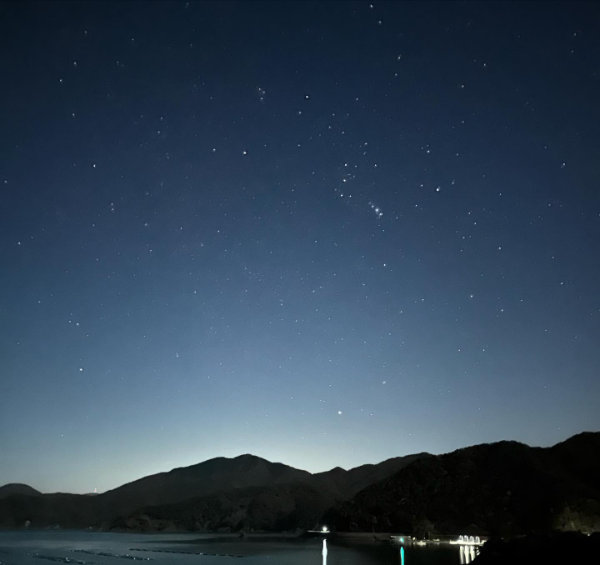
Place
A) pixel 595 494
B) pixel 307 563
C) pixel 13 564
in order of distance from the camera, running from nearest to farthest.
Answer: pixel 13 564 < pixel 307 563 < pixel 595 494

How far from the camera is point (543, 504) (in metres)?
183

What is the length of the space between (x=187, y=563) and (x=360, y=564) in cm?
2754

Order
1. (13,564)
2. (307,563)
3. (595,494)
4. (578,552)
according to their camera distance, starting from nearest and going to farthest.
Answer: (578,552) → (13,564) → (307,563) → (595,494)

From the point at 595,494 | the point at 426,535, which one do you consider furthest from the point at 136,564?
the point at 595,494

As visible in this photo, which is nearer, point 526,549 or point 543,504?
point 526,549

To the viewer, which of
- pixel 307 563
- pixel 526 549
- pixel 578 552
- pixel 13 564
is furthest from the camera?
pixel 307 563

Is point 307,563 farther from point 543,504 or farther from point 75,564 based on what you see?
point 543,504

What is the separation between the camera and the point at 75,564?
312 feet

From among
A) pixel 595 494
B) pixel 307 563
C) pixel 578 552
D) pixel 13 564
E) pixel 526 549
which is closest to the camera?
pixel 578 552

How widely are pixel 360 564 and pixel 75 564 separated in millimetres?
45000

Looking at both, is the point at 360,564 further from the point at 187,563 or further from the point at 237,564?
the point at 187,563

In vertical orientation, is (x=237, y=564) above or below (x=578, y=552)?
below

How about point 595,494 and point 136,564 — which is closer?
point 136,564

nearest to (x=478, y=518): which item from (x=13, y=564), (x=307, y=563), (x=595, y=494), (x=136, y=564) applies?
(x=595, y=494)
